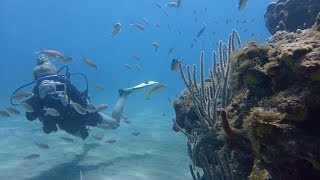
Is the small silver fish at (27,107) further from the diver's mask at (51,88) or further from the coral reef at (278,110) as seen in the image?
the coral reef at (278,110)

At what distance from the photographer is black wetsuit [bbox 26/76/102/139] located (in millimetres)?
9773

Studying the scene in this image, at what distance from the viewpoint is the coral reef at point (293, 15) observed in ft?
35.4

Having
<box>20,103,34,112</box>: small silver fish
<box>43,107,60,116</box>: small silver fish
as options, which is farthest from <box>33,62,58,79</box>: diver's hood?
<box>43,107,60,116</box>: small silver fish

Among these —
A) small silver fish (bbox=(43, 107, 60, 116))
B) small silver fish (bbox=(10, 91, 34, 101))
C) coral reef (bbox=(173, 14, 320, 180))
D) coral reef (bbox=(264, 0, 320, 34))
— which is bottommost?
coral reef (bbox=(173, 14, 320, 180))

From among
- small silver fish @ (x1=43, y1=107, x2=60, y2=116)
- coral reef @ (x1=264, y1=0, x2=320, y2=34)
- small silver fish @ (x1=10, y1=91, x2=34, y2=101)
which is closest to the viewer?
small silver fish @ (x1=43, y1=107, x2=60, y2=116)

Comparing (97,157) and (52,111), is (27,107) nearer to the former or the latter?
(52,111)

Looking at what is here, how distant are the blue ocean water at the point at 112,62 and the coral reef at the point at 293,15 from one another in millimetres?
3174

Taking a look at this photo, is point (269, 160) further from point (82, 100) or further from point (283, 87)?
point (82, 100)

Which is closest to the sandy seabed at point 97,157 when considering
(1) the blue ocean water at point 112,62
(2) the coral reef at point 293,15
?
(1) the blue ocean water at point 112,62

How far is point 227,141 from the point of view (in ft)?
12.0

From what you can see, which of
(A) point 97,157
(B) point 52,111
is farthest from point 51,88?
(A) point 97,157

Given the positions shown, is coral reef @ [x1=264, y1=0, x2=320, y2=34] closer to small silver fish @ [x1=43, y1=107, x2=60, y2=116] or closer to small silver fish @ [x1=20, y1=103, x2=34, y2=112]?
small silver fish @ [x1=43, y1=107, x2=60, y2=116]

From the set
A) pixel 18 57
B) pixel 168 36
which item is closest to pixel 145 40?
pixel 168 36

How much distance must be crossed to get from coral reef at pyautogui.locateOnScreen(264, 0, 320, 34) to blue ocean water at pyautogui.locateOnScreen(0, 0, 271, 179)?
3.17 m
